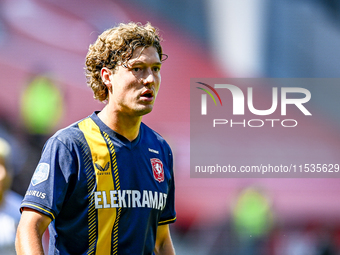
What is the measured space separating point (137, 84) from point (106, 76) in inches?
7.3

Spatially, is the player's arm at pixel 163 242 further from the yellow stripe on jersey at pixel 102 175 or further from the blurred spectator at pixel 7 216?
the blurred spectator at pixel 7 216

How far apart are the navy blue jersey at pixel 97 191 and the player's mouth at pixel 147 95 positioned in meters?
0.18

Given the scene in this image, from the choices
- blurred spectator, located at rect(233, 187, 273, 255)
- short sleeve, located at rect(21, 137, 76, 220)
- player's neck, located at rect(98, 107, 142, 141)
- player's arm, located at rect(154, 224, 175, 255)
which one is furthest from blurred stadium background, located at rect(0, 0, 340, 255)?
short sleeve, located at rect(21, 137, 76, 220)

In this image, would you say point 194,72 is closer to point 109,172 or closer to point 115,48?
point 115,48

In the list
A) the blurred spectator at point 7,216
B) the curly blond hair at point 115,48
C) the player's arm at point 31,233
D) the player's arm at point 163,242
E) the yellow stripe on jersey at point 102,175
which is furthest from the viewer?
the blurred spectator at point 7,216

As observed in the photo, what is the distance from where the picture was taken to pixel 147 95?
5.11 ft

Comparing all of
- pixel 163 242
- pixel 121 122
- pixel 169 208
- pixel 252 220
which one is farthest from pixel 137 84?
pixel 252 220

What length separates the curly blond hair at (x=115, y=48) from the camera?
1.60m

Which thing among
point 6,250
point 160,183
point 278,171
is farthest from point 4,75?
point 278,171

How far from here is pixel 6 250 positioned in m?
2.97

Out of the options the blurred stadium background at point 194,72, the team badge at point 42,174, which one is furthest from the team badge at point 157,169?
the blurred stadium background at point 194,72

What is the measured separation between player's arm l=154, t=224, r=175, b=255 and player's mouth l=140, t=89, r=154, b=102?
1.98 ft

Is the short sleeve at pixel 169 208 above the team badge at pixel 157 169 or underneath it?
underneath

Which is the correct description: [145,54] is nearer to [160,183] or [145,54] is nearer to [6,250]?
[160,183]
